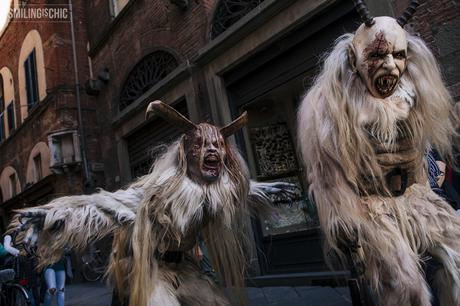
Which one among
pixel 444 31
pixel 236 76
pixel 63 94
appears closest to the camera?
pixel 444 31

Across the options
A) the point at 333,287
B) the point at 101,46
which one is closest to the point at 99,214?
the point at 333,287

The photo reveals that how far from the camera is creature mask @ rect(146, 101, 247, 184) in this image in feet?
9.64

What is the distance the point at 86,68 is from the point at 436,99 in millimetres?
12093

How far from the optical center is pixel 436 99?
2266mm

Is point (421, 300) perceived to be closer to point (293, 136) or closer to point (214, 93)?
point (293, 136)

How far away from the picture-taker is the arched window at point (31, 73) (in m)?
14.6

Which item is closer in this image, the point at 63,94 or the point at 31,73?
the point at 63,94

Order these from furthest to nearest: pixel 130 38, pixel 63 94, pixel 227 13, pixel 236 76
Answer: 1. pixel 63 94
2. pixel 130 38
3. pixel 227 13
4. pixel 236 76

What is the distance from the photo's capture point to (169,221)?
2822 mm

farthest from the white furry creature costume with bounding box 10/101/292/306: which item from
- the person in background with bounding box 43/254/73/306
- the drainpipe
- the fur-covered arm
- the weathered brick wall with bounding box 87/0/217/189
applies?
the drainpipe

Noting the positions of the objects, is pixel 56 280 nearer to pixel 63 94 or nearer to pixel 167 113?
pixel 167 113

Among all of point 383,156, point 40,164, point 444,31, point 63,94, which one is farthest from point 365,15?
point 40,164

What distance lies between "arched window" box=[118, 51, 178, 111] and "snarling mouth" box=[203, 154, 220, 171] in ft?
19.8

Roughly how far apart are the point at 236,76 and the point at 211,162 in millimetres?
4680
